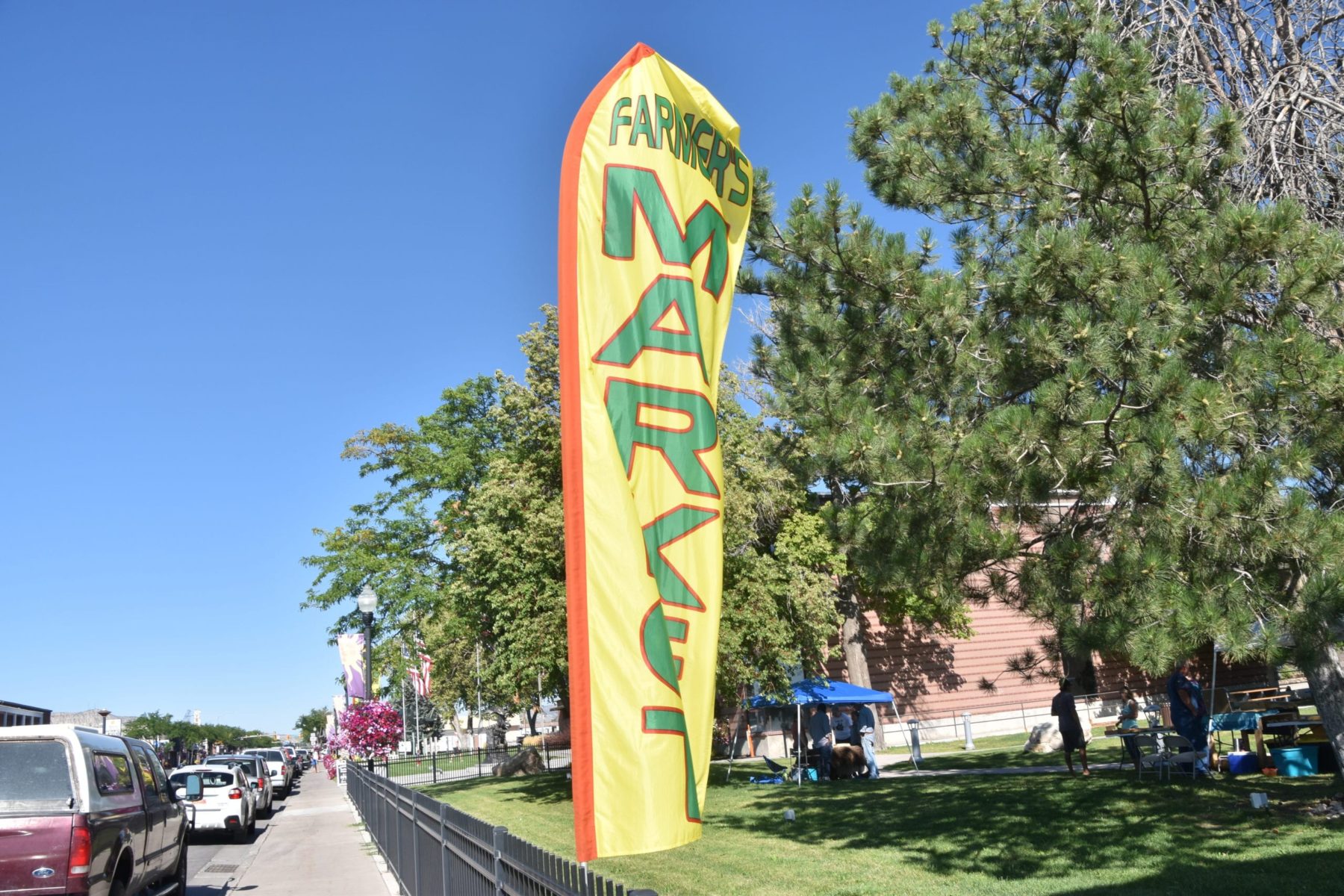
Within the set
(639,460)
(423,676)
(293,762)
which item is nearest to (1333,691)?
(639,460)

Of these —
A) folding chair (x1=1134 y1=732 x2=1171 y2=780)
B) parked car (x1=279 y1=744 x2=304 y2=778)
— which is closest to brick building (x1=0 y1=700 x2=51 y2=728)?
parked car (x1=279 y1=744 x2=304 y2=778)

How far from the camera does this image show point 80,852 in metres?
8.02

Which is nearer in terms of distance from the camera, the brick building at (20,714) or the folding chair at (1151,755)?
the folding chair at (1151,755)

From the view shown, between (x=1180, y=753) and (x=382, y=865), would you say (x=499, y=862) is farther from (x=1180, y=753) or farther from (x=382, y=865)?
(x=1180, y=753)

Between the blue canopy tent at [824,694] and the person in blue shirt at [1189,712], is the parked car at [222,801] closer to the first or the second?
the blue canopy tent at [824,694]

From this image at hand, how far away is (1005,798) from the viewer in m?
14.5

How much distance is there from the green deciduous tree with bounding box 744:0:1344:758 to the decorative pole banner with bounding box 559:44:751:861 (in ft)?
13.1

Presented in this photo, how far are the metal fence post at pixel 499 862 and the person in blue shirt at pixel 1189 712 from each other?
11111mm

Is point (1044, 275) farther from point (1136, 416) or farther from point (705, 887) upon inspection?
point (705, 887)

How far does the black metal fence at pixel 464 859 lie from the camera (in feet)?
14.5

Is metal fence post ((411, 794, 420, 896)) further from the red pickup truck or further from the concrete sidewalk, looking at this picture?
the red pickup truck

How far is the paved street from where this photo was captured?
13383 millimetres

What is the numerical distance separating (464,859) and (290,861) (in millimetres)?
11361

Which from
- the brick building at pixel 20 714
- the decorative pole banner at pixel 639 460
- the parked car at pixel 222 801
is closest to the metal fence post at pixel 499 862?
the decorative pole banner at pixel 639 460
